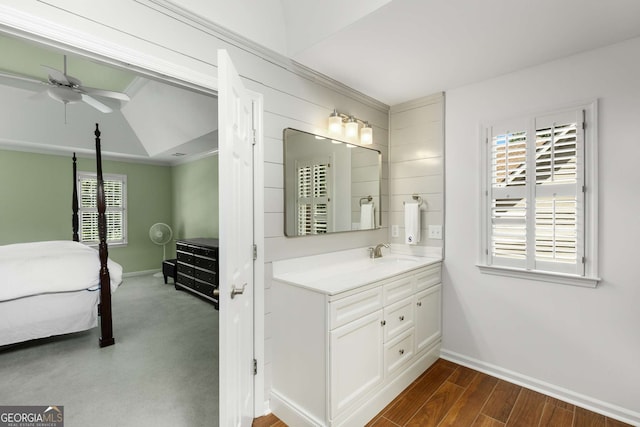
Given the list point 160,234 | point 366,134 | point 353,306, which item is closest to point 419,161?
Answer: point 366,134

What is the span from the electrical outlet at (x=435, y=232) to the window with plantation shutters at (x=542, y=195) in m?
0.36

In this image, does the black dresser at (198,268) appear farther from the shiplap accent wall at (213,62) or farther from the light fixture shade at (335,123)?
the light fixture shade at (335,123)

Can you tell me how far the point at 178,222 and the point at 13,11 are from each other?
576 cm

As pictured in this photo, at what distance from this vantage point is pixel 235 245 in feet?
4.79

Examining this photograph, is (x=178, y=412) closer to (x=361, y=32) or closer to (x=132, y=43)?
(x=132, y=43)

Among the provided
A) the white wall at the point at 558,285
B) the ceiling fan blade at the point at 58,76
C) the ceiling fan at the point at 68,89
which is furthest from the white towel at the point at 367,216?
the ceiling fan blade at the point at 58,76

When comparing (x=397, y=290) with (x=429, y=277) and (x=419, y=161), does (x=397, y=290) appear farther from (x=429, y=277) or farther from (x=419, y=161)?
(x=419, y=161)

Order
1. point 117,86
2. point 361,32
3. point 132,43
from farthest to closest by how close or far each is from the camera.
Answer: point 117,86, point 361,32, point 132,43

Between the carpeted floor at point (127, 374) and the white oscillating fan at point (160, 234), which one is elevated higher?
the white oscillating fan at point (160, 234)

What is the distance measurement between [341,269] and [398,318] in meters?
0.55

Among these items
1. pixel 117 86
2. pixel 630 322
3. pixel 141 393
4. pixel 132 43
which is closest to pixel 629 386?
pixel 630 322

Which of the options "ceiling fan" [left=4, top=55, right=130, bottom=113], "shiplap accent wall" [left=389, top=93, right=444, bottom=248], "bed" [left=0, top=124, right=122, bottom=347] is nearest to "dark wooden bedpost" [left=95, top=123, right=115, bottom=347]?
"bed" [left=0, top=124, right=122, bottom=347]

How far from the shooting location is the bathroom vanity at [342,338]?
5.48 ft

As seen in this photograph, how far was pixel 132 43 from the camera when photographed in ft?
4.68
